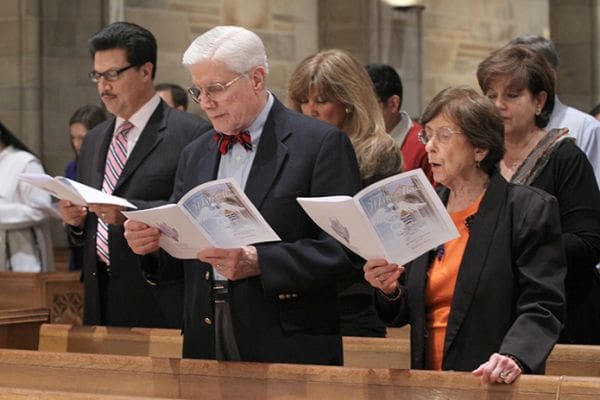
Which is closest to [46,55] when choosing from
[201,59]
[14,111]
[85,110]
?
[14,111]

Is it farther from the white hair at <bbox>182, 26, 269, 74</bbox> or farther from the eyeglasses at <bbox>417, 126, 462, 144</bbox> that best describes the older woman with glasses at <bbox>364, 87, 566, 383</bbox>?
the white hair at <bbox>182, 26, 269, 74</bbox>

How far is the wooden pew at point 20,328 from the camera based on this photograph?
5211 mm

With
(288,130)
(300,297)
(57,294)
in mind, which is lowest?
(57,294)

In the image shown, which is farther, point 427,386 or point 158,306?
point 158,306

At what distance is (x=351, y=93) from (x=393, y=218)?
1.61m

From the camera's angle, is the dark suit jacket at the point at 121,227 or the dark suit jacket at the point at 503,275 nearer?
the dark suit jacket at the point at 503,275

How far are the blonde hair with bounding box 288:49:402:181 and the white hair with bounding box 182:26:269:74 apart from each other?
1.01 metres

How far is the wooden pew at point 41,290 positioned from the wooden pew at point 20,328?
1.69 meters

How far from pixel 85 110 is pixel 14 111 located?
1.41 meters

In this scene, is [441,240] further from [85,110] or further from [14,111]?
[14,111]

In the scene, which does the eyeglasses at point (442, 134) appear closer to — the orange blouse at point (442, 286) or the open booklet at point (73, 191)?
the orange blouse at point (442, 286)

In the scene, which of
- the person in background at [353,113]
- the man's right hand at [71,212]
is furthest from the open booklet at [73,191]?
the person in background at [353,113]

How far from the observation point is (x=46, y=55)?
10039 mm

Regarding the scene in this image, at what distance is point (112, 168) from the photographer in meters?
5.30
